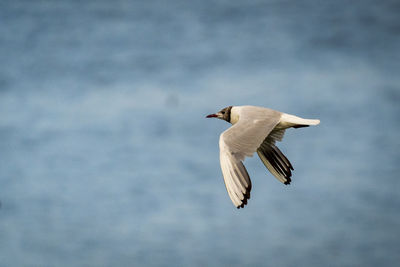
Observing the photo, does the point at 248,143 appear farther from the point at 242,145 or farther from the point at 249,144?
the point at 242,145

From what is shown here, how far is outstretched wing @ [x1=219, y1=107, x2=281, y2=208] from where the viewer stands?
920 centimetres

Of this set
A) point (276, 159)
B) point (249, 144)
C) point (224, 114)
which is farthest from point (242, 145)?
point (224, 114)

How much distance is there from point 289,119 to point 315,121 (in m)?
0.48

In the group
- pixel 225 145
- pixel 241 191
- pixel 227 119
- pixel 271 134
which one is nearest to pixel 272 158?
pixel 271 134

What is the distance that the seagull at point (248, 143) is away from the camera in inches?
367

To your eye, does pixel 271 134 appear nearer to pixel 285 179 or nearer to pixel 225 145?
pixel 285 179

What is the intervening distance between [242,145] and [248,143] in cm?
14

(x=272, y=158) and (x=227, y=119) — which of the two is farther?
(x=227, y=119)

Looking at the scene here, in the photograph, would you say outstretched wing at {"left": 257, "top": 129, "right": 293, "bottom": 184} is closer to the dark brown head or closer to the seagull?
the seagull

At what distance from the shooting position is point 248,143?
10172 mm

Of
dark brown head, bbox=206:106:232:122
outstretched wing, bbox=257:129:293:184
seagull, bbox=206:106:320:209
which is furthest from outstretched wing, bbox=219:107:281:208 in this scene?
dark brown head, bbox=206:106:232:122

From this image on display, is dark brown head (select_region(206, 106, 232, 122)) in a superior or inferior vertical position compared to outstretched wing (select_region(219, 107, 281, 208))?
superior

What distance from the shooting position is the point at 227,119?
1338cm

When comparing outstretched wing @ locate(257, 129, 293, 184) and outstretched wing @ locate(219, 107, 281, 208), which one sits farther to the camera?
outstretched wing @ locate(257, 129, 293, 184)
